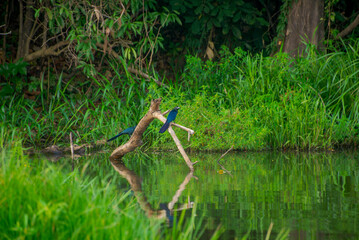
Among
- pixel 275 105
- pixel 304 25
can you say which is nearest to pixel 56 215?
pixel 275 105

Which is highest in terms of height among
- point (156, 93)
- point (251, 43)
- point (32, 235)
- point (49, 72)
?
point (251, 43)

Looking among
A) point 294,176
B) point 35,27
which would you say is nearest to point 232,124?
point 294,176

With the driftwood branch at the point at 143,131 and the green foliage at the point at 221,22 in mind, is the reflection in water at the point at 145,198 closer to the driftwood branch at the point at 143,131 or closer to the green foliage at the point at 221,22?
the driftwood branch at the point at 143,131

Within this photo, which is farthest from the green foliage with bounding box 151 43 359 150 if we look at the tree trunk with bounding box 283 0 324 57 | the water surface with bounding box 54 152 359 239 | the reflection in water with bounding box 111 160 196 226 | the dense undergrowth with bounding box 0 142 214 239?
the dense undergrowth with bounding box 0 142 214 239

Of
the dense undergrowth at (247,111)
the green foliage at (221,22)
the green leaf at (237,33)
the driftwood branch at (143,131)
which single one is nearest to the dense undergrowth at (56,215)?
the driftwood branch at (143,131)

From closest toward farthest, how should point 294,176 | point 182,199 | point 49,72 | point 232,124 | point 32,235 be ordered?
point 32,235, point 182,199, point 294,176, point 232,124, point 49,72

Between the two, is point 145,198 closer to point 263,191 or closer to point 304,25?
point 263,191

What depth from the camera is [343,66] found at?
8.66 metres

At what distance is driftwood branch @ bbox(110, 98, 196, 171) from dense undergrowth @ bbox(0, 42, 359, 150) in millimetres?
866

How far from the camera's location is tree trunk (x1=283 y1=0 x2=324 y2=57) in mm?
9852

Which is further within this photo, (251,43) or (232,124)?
(251,43)

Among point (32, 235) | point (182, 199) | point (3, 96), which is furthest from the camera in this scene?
point (3, 96)

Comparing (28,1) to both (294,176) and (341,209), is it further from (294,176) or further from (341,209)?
(341,209)

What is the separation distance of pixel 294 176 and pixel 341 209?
1.63 metres
